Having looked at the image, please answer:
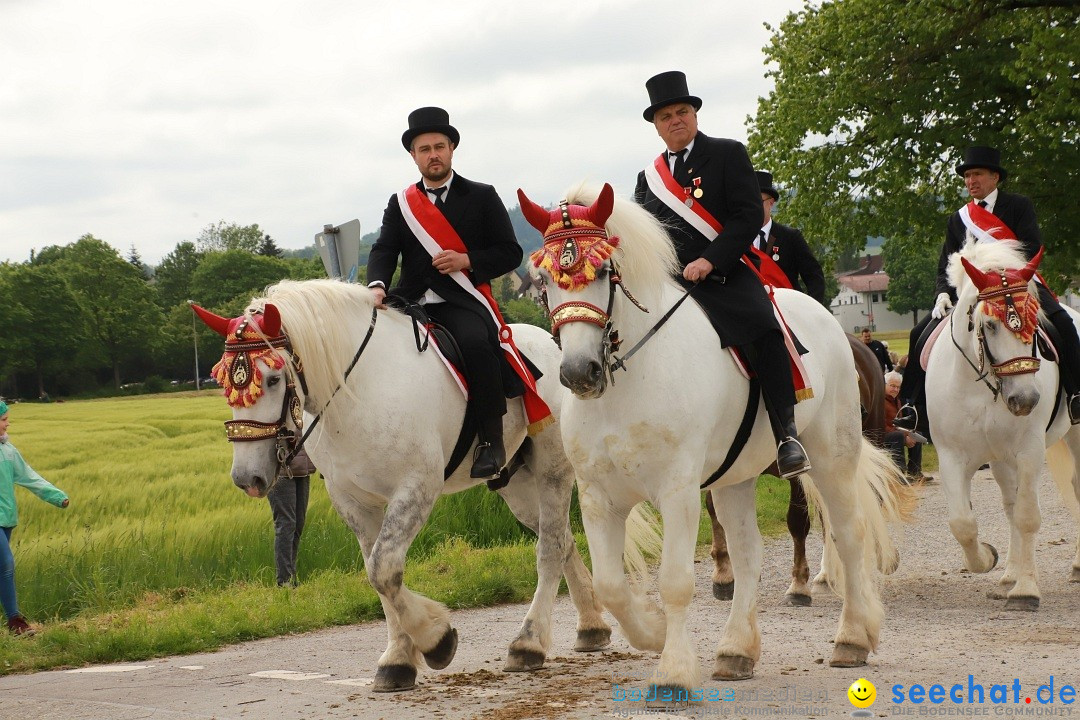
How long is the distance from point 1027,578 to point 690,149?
15.1 ft

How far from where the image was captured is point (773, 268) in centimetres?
1050

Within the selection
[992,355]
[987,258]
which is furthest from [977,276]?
[992,355]

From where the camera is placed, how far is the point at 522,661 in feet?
24.8

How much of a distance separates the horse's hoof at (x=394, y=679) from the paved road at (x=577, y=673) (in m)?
0.09

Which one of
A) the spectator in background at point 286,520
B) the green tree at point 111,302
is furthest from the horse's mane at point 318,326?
the green tree at point 111,302

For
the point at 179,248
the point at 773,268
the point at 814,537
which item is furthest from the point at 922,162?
the point at 179,248

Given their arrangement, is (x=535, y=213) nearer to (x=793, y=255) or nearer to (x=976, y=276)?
(x=976, y=276)

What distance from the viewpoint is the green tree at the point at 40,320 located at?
2245 inches

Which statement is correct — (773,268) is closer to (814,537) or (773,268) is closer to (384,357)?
(384,357)

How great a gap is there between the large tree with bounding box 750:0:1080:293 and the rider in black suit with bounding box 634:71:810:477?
18274 mm

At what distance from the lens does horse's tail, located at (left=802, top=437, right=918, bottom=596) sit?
8.30 metres

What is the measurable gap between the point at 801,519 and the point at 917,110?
18763 mm

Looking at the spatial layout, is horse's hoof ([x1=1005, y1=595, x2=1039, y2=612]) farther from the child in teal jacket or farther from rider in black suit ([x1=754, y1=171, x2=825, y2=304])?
the child in teal jacket

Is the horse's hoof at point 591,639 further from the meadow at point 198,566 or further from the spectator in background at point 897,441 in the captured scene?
the spectator in background at point 897,441
